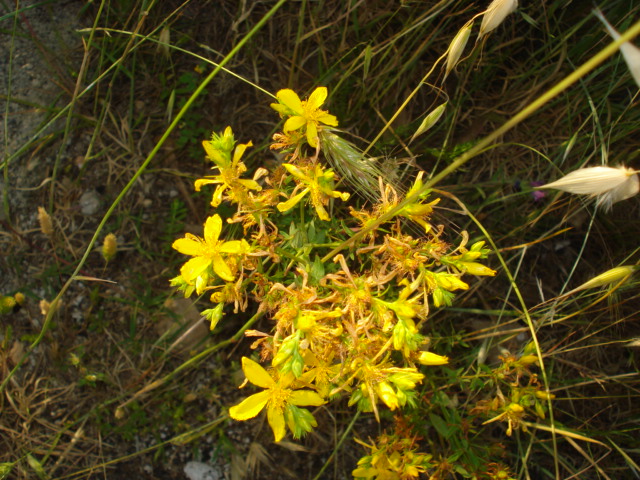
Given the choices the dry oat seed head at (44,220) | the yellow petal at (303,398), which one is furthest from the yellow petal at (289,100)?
the dry oat seed head at (44,220)

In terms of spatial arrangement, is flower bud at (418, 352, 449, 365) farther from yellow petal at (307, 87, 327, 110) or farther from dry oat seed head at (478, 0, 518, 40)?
dry oat seed head at (478, 0, 518, 40)

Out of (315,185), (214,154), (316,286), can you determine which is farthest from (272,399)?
(214,154)

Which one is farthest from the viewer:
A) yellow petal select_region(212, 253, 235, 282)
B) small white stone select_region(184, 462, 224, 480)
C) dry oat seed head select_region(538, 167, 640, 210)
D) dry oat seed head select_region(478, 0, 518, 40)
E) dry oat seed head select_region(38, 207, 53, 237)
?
small white stone select_region(184, 462, 224, 480)

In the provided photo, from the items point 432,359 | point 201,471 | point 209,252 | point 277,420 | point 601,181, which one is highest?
point 601,181

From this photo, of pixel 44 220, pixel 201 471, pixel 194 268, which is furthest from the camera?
pixel 201 471

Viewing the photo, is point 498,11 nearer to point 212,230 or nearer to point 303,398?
point 212,230

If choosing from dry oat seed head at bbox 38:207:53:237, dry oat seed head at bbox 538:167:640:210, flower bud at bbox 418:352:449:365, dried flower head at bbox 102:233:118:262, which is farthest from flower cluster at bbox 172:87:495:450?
dry oat seed head at bbox 38:207:53:237

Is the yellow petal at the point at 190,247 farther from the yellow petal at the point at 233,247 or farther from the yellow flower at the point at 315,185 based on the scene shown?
the yellow flower at the point at 315,185
